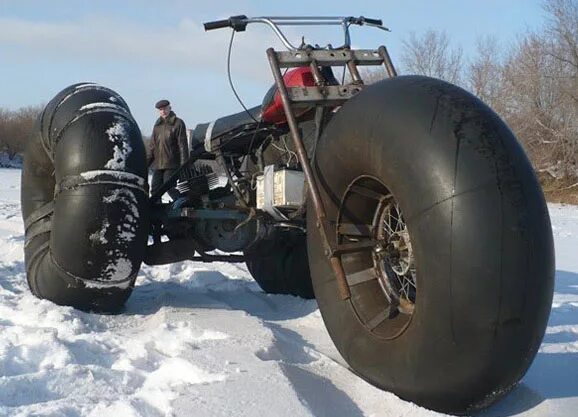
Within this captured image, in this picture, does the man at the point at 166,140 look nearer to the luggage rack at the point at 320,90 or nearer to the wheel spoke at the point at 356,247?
the luggage rack at the point at 320,90

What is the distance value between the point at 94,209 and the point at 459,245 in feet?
8.00

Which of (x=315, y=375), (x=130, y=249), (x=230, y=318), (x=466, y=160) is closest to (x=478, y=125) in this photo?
(x=466, y=160)

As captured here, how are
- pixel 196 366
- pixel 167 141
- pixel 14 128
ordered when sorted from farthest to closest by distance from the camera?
pixel 14 128, pixel 167 141, pixel 196 366

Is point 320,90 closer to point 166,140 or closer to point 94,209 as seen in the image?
point 94,209

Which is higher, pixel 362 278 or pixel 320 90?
pixel 320 90

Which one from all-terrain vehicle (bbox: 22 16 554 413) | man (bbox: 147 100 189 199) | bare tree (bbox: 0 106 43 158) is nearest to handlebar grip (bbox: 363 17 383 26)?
all-terrain vehicle (bbox: 22 16 554 413)

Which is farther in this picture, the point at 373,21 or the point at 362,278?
the point at 373,21

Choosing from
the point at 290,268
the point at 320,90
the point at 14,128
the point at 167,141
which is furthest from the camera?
the point at 14,128

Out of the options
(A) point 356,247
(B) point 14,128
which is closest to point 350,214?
(A) point 356,247

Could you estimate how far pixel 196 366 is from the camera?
9.54 feet

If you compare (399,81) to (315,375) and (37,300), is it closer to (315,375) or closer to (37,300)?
(315,375)

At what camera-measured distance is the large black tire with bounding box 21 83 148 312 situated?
13.5 ft

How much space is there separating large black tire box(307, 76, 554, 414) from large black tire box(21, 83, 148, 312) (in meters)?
1.87

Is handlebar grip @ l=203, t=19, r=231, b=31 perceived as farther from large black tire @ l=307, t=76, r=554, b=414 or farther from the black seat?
large black tire @ l=307, t=76, r=554, b=414
